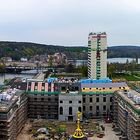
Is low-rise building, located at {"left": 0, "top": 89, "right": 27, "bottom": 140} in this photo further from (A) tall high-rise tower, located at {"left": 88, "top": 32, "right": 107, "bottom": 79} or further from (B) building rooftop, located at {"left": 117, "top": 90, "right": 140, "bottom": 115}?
(A) tall high-rise tower, located at {"left": 88, "top": 32, "right": 107, "bottom": 79}

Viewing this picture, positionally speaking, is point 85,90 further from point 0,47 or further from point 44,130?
point 0,47

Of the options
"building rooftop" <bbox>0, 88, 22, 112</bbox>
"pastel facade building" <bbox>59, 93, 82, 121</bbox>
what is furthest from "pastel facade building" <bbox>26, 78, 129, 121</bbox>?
"building rooftop" <bbox>0, 88, 22, 112</bbox>

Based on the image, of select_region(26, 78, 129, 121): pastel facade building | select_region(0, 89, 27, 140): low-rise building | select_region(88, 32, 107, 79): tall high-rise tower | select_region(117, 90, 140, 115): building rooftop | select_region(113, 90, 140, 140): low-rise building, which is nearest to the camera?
select_region(0, 89, 27, 140): low-rise building

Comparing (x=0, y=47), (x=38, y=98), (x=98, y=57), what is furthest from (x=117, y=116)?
(x=0, y=47)

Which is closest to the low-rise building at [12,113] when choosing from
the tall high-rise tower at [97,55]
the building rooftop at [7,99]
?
the building rooftop at [7,99]

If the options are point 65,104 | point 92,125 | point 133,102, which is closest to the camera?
point 133,102

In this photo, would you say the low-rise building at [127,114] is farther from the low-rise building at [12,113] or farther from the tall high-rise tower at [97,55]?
the tall high-rise tower at [97,55]
